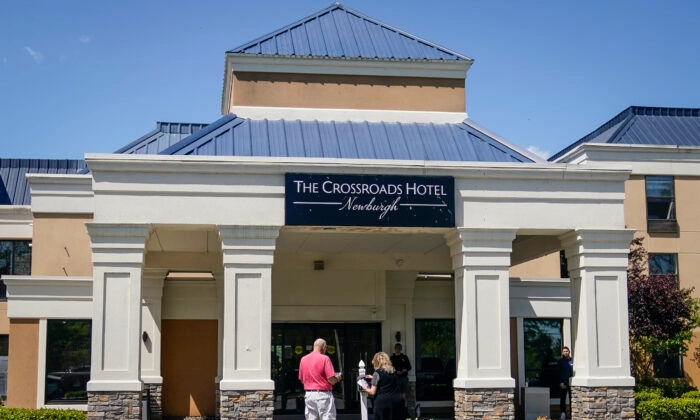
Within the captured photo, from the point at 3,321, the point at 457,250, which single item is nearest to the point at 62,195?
the point at 3,321

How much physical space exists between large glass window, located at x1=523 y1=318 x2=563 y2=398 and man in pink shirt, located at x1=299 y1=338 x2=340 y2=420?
11482 mm

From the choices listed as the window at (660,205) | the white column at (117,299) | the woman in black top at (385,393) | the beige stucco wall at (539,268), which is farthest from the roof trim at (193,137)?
the window at (660,205)

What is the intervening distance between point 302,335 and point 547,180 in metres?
8.73

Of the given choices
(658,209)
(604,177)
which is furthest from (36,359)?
(658,209)

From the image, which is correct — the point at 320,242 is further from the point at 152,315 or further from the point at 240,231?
the point at 152,315

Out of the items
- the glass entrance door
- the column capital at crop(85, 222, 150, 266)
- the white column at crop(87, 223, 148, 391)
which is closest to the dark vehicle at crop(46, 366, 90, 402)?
the glass entrance door

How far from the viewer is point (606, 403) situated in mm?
18406

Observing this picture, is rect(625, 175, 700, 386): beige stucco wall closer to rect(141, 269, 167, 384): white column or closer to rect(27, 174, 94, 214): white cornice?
rect(141, 269, 167, 384): white column

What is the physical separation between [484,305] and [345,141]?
472 cm

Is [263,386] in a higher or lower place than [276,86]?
lower

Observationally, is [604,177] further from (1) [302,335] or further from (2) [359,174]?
(1) [302,335]

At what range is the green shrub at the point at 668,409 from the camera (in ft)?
64.5

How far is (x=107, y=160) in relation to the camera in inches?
693

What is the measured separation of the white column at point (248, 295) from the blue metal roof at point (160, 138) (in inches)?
361
